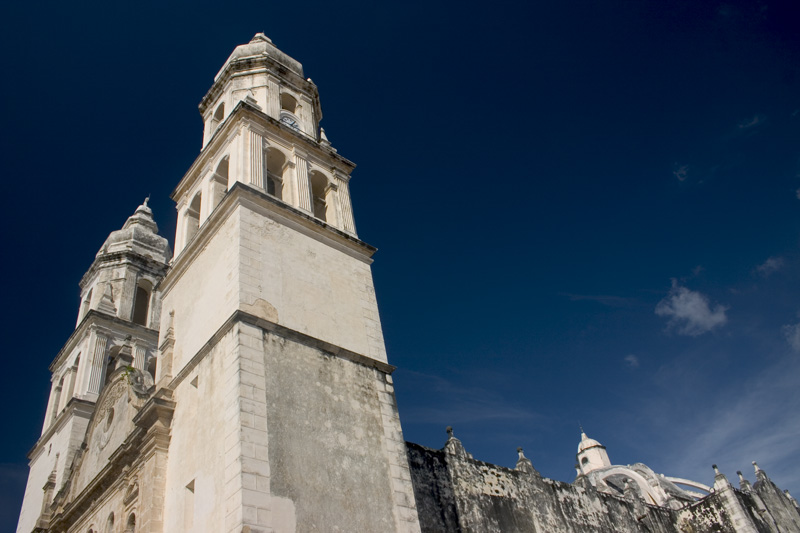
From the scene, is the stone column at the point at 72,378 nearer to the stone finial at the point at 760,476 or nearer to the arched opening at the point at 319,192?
the arched opening at the point at 319,192

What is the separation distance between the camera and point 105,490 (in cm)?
1310

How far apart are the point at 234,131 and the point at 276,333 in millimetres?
6263

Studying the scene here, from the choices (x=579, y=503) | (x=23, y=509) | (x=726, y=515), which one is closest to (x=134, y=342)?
(x=23, y=509)

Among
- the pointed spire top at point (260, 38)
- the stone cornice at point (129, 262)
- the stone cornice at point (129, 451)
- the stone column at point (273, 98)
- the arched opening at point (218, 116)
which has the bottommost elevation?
the stone cornice at point (129, 451)

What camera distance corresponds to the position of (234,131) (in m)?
15.3

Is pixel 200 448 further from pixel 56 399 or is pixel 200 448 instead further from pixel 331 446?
pixel 56 399

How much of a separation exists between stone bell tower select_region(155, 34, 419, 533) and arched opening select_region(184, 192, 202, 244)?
41 millimetres

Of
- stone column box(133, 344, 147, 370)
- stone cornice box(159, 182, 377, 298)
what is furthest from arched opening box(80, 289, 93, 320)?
stone cornice box(159, 182, 377, 298)

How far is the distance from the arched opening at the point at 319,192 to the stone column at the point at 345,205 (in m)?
0.37

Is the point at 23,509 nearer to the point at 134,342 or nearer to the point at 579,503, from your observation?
the point at 134,342

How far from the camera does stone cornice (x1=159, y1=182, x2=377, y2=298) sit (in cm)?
1296

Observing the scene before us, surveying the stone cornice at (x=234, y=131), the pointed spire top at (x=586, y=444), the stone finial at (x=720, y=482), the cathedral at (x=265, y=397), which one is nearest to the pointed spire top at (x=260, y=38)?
the cathedral at (x=265, y=397)

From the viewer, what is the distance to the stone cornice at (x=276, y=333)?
35.3 ft

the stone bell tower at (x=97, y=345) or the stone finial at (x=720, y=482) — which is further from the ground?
the stone bell tower at (x=97, y=345)
